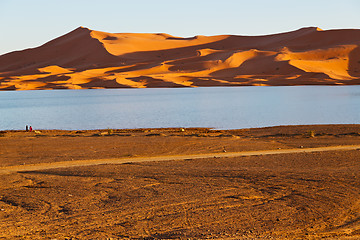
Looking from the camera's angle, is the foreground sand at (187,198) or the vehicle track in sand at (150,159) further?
the vehicle track in sand at (150,159)

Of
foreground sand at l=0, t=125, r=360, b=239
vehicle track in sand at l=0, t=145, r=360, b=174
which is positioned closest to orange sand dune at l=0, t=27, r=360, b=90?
vehicle track in sand at l=0, t=145, r=360, b=174

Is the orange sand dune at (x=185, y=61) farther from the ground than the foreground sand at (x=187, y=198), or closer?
farther from the ground

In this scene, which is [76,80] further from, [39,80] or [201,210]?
[201,210]

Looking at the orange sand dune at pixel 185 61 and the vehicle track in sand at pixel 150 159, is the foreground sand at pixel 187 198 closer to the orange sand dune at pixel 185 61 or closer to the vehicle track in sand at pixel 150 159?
the vehicle track in sand at pixel 150 159

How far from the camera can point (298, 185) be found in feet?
35.0

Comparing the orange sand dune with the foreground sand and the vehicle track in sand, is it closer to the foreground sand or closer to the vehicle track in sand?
the vehicle track in sand

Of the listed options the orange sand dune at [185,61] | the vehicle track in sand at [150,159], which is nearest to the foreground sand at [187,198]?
the vehicle track in sand at [150,159]

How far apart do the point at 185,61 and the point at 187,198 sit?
382 ft

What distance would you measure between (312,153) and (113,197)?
25.5 ft

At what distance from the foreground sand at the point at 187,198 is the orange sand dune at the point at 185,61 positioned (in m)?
83.3

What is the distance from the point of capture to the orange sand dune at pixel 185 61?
101 meters

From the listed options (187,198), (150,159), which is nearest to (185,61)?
(150,159)

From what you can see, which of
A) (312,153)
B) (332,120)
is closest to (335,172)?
(312,153)

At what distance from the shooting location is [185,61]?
4926 inches
